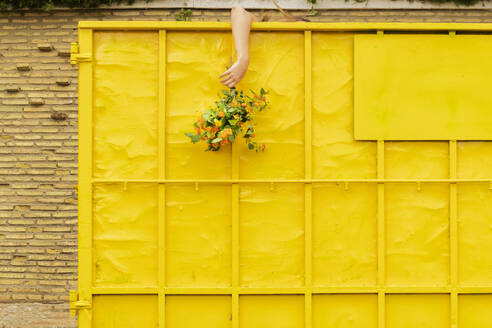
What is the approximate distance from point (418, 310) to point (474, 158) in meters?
1.26

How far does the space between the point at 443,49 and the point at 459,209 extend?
1.26 meters

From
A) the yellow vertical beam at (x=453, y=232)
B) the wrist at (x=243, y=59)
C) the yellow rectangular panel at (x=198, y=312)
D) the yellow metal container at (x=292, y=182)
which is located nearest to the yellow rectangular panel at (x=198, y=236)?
the yellow metal container at (x=292, y=182)

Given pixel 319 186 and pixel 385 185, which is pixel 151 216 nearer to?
pixel 319 186

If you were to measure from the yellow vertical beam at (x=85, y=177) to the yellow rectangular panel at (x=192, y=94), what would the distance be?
60cm

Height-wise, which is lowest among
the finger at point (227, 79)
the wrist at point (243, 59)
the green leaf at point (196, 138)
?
the green leaf at point (196, 138)

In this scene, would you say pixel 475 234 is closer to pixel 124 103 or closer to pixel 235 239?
pixel 235 239

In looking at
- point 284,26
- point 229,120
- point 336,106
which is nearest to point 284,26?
point 284,26

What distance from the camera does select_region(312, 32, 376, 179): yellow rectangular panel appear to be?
3420 millimetres

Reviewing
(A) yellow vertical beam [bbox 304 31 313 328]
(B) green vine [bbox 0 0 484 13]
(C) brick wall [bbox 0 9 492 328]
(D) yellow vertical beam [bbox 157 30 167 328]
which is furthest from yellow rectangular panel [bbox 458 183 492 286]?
Answer: (C) brick wall [bbox 0 9 492 328]

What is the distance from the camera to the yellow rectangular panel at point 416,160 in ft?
11.2

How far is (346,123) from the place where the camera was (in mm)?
3436

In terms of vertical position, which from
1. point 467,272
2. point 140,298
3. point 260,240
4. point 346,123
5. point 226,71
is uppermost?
point 226,71

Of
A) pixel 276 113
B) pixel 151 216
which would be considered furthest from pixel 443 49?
pixel 151 216

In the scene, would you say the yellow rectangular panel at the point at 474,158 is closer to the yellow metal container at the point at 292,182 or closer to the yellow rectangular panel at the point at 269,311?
the yellow metal container at the point at 292,182
